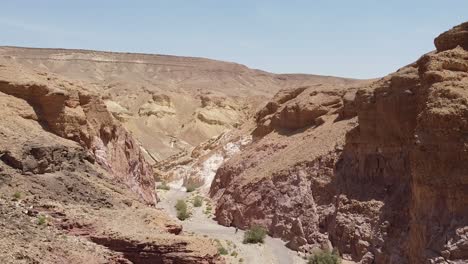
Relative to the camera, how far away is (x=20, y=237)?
1454cm

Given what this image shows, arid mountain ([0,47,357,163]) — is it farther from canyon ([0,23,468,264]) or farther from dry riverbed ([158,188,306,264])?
canyon ([0,23,468,264])

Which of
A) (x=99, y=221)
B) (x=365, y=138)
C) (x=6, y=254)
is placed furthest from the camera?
(x=365, y=138)

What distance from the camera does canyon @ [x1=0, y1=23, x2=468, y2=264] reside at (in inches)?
648

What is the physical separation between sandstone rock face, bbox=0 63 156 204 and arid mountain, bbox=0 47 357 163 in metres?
27.1

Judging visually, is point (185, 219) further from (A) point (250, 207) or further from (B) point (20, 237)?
(B) point (20, 237)

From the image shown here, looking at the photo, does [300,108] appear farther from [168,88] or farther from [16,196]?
[168,88]

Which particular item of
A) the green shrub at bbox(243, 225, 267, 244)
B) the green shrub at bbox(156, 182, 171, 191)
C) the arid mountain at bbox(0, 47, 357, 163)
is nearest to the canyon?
the green shrub at bbox(243, 225, 267, 244)

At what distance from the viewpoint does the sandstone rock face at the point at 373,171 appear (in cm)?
1870

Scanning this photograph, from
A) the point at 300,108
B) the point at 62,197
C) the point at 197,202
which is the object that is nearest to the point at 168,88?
the point at 197,202

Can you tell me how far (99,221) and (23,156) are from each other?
136 inches

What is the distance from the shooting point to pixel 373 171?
24.9m

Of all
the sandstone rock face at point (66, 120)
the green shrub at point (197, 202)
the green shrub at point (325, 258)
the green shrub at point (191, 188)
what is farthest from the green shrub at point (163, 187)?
the green shrub at point (325, 258)

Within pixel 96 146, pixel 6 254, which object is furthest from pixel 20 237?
pixel 96 146

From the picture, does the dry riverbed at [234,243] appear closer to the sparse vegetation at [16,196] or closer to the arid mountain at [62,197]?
the arid mountain at [62,197]
